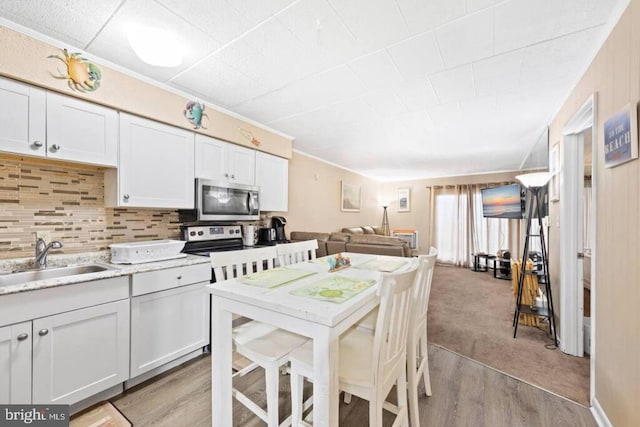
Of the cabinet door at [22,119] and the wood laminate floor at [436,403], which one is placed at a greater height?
the cabinet door at [22,119]

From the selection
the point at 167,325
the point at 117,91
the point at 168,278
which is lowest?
the point at 167,325

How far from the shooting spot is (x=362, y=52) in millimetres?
1750

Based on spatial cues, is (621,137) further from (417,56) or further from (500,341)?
(500,341)

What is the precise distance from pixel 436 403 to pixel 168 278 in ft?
6.77

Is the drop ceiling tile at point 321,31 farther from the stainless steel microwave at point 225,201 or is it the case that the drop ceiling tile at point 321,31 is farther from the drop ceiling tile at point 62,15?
the stainless steel microwave at point 225,201

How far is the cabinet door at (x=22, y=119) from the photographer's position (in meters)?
1.49

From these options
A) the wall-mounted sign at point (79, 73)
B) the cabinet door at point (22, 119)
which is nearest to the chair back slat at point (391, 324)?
the cabinet door at point (22, 119)

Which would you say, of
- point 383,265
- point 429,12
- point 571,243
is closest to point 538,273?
point 571,243

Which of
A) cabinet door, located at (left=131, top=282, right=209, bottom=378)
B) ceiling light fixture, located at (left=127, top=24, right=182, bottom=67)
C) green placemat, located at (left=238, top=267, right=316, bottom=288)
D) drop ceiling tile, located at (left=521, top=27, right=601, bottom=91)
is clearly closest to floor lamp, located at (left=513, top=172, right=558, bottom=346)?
drop ceiling tile, located at (left=521, top=27, right=601, bottom=91)

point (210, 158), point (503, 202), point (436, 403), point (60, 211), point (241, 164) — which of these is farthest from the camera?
point (503, 202)

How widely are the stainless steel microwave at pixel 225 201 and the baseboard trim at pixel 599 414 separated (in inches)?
120

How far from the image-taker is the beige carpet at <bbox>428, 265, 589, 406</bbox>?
192 cm

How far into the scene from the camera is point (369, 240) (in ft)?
10.8

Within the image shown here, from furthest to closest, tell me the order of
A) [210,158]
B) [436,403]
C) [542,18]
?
[210,158] → [436,403] → [542,18]
